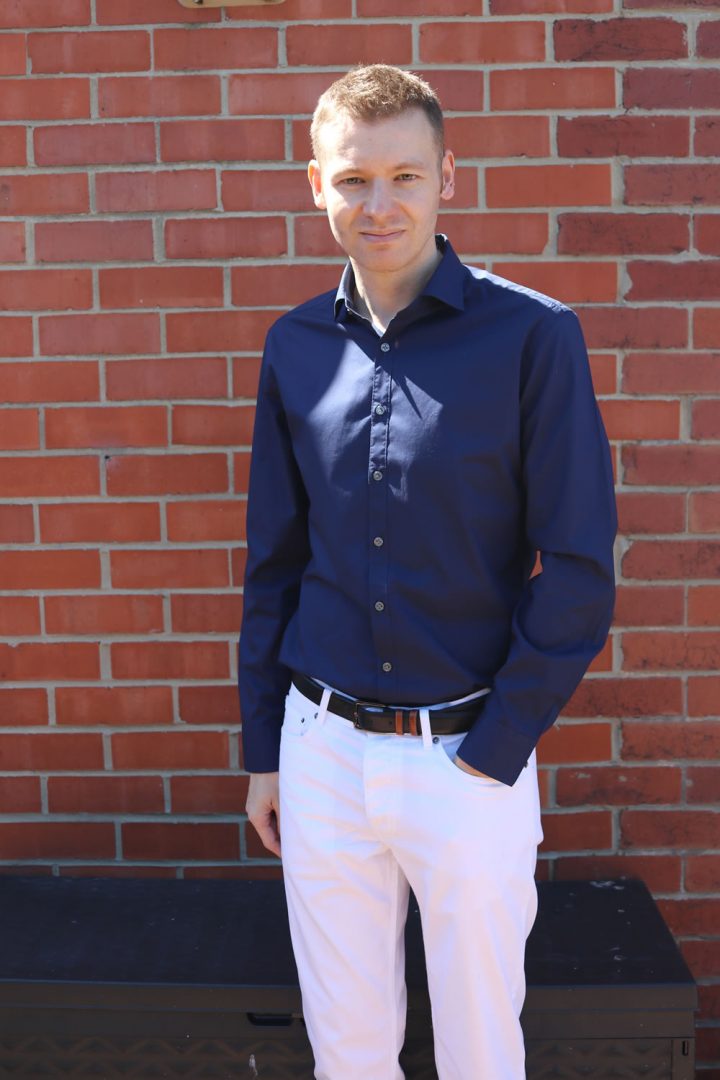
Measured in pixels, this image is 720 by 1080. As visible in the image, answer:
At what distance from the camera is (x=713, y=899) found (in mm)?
2879

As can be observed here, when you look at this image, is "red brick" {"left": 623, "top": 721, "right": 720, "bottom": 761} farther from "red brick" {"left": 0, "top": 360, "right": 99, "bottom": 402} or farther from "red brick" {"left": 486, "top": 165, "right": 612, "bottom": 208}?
"red brick" {"left": 0, "top": 360, "right": 99, "bottom": 402}

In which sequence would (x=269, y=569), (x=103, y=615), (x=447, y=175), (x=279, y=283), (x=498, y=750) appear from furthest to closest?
(x=103, y=615), (x=279, y=283), (x=269, y=569), (x=447, y=175), (x=498, y=750)

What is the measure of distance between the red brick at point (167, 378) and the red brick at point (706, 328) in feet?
3.70

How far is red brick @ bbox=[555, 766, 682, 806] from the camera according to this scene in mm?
2834

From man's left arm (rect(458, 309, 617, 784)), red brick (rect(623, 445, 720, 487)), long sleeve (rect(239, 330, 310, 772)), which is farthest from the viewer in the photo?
red brick (rect(623, 445, 720, 487))

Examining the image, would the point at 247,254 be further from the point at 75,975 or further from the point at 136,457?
the point at 75,975

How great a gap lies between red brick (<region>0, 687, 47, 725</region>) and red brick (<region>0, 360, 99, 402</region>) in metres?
0.73

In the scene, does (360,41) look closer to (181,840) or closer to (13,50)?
(13,50)

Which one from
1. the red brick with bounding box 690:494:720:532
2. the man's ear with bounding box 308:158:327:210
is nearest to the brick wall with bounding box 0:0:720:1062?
the red brick with bounding box 690:494:720:532

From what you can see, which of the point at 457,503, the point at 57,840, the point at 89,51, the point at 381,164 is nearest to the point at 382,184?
the point at 381,164

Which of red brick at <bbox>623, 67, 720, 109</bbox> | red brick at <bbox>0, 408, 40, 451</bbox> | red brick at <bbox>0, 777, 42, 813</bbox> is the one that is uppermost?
red brick at <bbox>623, 67, 720, 109</bbox>

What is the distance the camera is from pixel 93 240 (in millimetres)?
2752

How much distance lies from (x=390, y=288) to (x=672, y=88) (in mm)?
1101

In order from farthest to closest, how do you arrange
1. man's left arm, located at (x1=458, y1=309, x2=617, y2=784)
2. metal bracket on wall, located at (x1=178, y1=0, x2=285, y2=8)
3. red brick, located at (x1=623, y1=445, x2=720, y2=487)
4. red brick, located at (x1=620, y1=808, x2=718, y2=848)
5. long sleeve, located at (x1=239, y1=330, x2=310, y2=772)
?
red brick, located at (x1=620, y1=808, x2=718, y2=848) → red brick, located at (x1=623, y1=445, x2=720, y2=487) → metal bracket on wall, located at (x1=178, y1=0, x2=285, y2=8) → long sleeve, located at (x1=239, y1=330, x2=310, y2=772) → man's left arm, located at (x1=458, y1=309, x2=617, y2=784)
